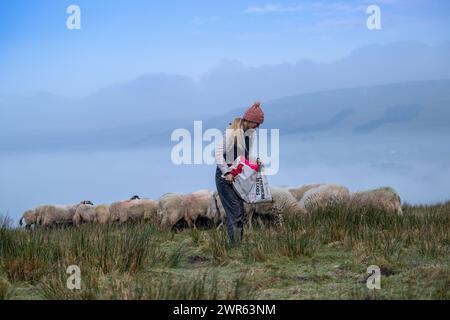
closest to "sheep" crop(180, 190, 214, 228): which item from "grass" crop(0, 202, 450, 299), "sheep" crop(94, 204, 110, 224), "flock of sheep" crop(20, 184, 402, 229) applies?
"flock of sheep" crop(20, 184, 402, 229)

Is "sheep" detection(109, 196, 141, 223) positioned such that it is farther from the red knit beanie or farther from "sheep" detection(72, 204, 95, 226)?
the red knit beanie

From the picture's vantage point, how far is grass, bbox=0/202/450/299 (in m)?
6.75

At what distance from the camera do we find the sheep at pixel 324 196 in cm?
1341

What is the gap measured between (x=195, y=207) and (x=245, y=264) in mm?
5589

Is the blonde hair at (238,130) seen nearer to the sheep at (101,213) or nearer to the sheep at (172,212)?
the sheep at (172,212)

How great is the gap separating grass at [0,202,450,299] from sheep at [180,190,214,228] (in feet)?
10.5

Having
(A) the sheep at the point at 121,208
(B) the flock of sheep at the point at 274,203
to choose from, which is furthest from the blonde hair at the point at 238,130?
(A) the sheep at the point at 121,208

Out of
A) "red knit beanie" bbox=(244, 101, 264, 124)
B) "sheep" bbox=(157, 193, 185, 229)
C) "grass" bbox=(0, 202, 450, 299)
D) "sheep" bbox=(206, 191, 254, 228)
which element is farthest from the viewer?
"sheep" bbox=(157, 193, 185, 229)

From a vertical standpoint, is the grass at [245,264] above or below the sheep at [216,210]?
below

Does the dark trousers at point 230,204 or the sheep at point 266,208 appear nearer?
the dark trousers at point 230,204

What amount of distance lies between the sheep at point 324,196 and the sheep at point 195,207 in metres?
1.80

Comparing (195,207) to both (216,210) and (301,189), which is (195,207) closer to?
(216,210)

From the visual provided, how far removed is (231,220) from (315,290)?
2842mm

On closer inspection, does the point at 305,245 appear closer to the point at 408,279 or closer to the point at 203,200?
the point at 408,279
